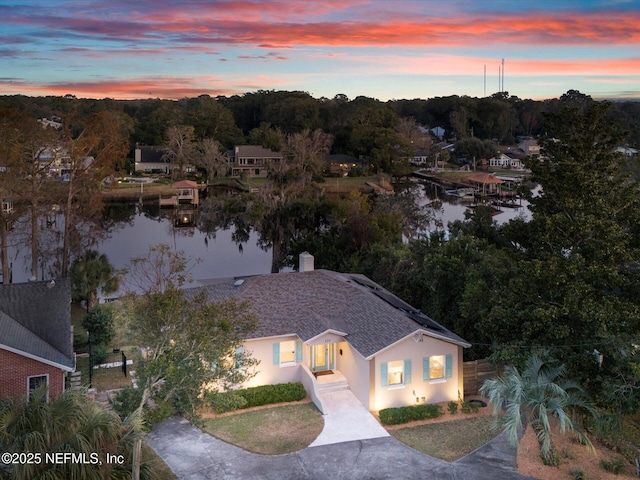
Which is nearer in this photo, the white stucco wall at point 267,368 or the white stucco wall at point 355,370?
the white stucco wall at point 355,370

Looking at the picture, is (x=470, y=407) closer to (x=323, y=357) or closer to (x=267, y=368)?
(x=323, y=357)

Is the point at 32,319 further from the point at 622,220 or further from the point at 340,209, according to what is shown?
the point at 340,209

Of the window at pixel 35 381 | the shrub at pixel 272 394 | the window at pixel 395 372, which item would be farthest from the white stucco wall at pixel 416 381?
the window at pixel 35 381

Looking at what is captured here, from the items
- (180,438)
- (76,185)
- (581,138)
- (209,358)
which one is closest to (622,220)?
(581,138)

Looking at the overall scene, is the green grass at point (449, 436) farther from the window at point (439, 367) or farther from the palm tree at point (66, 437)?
the palm tree at point (66, 437)

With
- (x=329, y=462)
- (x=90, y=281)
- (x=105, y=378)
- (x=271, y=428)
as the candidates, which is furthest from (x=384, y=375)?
(x=90, y=281)

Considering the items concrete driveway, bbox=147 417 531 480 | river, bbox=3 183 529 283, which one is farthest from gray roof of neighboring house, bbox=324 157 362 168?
concrete driveway, bbox=147 417 531 480

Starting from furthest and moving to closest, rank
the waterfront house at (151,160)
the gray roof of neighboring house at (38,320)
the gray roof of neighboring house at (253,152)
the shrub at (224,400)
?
the gray roof of neighboring house at (253,152), the waterfront house at (151,160), the gray roof of neighboring house at (38,320), the shrub at (224,400)
